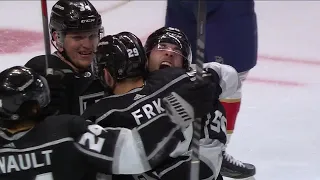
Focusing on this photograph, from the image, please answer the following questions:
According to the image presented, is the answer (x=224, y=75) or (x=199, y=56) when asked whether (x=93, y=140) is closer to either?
(x=199, y=56)

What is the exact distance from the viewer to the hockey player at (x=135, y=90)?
1433 mm

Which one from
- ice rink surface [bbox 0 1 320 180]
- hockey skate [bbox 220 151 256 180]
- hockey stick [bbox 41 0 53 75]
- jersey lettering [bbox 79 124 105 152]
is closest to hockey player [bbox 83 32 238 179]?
jersey lettering [bbox 79 124 105 152]

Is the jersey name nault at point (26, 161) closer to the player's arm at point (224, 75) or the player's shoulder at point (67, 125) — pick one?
the player's shoulder at point (67, 125)

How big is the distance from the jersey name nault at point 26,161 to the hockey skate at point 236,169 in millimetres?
942

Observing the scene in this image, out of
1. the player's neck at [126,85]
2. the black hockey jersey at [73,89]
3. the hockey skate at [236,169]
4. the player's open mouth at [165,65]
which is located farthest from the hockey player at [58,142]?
the hockey skate at [236,169]

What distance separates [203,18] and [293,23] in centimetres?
301

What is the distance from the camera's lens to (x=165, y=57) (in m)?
1.63

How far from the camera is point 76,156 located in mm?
1355

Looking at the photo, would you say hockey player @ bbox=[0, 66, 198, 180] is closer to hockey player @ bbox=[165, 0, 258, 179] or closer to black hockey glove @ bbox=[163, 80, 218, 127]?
black hockey glove @ bbox=[163, 80, 218, 127]

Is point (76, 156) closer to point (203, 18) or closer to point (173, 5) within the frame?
point (203, 18)

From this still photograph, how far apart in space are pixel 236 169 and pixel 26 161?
1.01 metres

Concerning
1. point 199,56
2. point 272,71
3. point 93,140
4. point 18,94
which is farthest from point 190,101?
point 272,71

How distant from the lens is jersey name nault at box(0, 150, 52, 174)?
1.33 metres

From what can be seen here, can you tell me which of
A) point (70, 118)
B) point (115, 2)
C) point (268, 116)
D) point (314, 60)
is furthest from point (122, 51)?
point (115, 2)
